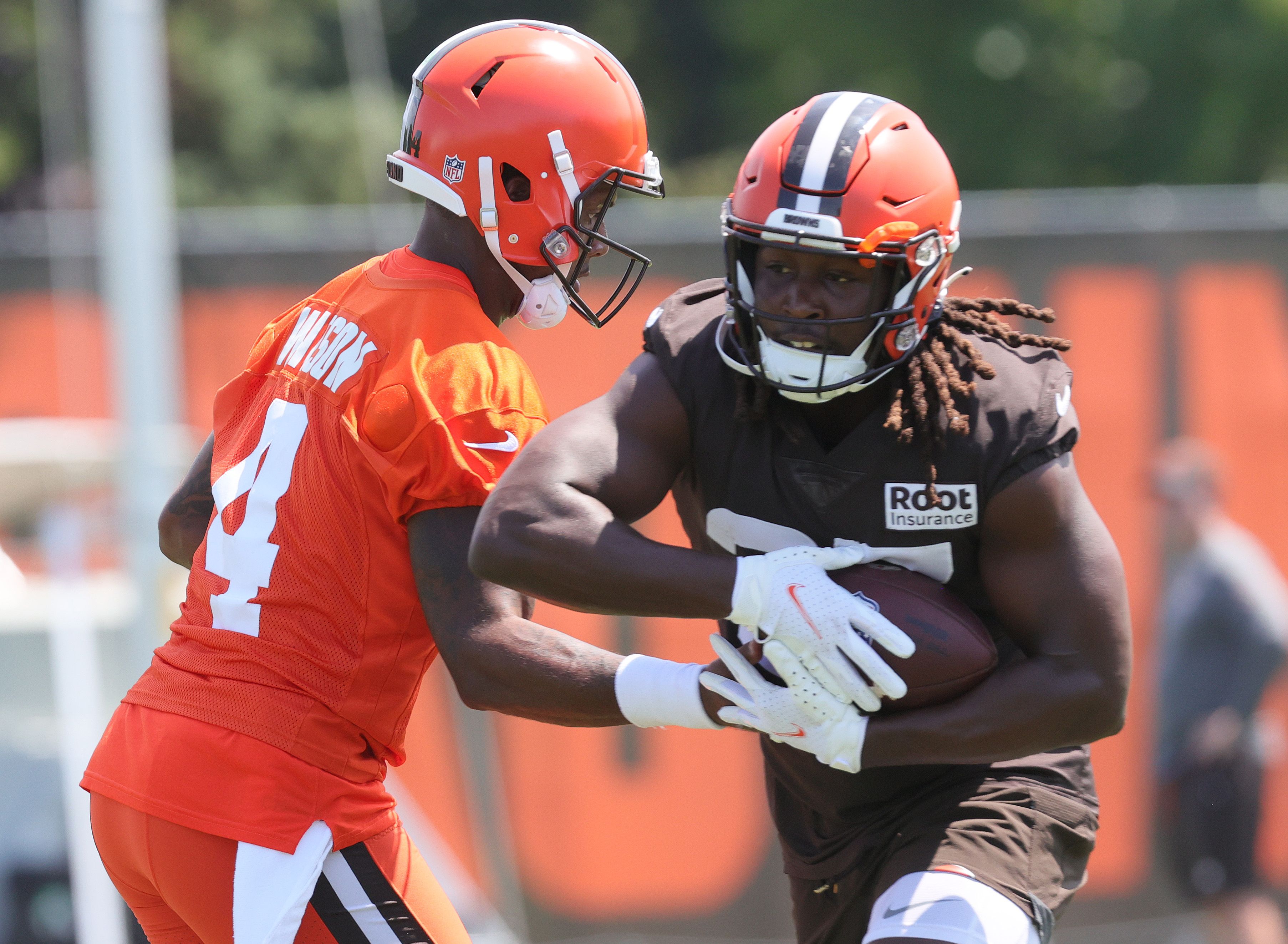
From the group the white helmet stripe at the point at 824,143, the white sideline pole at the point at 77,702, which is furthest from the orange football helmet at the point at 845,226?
the white sideline pole at the point at 77,702

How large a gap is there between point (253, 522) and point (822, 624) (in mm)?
992

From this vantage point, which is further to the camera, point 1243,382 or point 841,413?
point 1243,382

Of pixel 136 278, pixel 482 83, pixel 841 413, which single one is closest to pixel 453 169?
pixel 482 83

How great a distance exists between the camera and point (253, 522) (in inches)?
101

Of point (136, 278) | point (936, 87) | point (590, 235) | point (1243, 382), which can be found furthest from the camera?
point (936, 87)

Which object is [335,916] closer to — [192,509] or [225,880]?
[225,880]

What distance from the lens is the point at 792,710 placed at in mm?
2367

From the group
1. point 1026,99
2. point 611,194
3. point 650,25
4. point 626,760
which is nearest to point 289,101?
point 650,25

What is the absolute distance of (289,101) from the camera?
18500 millimetres

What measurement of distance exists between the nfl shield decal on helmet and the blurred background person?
4217mm

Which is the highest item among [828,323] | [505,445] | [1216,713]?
[828,323]

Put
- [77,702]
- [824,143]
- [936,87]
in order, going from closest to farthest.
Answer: [824,143] < [77,702] < [936,87]

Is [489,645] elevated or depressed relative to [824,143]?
depressed

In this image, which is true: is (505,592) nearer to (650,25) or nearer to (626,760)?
(626,760)
